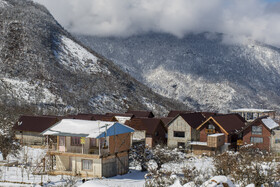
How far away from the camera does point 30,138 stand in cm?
7219

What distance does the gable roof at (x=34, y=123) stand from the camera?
7225 cm

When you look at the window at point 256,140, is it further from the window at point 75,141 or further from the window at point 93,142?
the window at point 75,141

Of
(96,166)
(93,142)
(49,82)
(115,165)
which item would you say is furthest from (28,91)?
(96,166)

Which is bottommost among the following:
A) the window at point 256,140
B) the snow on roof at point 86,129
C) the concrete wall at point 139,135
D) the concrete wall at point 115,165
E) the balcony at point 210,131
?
the concrete wall at point 115,165

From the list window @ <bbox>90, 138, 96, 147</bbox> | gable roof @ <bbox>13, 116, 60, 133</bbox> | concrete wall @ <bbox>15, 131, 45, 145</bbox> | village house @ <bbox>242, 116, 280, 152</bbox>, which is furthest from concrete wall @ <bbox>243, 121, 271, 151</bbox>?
concrete wall @ <bbox>15, 131, 45, 145</bbox>

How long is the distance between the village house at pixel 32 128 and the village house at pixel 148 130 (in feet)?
49.8

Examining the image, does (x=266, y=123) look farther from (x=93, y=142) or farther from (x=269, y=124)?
A: (x=93, y=142)

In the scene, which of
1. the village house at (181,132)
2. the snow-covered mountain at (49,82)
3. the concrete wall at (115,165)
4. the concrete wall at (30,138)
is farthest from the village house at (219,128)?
the snow-covered mountain at (49,82)

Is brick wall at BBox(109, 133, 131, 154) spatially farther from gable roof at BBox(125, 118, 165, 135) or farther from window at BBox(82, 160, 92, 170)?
gable roof at BBox(125, 118, 165, 135)

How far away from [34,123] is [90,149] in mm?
A: 31539

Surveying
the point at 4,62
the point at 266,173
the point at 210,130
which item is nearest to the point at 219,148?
the point at 210,130

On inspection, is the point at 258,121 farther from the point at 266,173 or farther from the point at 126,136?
the point at 266,173

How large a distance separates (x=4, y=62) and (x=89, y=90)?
127ft

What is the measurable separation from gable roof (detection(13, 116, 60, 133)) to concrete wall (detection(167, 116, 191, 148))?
2255 centimetres
